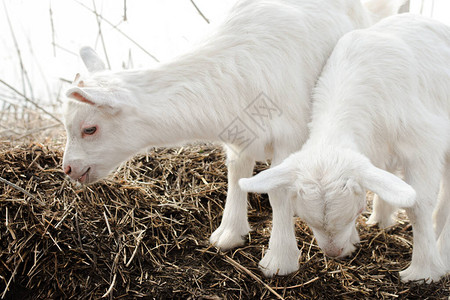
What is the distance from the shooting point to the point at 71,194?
3.67m

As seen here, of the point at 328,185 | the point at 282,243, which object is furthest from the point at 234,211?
the point at 328,185

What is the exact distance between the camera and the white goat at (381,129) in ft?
8.55

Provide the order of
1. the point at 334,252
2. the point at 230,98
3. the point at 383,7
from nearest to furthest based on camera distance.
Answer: the point at 334,252 → the point at 230,98 → the point at 383,7

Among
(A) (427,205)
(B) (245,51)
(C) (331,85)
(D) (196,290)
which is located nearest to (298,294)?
(D) (196,290)

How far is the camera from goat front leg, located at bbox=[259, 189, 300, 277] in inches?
133

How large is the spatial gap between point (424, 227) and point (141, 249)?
6.19 ft

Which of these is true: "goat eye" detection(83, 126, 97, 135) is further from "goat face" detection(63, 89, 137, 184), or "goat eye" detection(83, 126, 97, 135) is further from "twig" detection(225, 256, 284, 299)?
"twig" detection(225, 256, 284, 299)

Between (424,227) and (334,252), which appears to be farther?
(424,227)

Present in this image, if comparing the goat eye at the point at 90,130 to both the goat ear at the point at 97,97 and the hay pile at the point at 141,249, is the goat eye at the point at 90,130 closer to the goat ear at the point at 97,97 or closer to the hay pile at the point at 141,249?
the goat ear at the point at 97,97

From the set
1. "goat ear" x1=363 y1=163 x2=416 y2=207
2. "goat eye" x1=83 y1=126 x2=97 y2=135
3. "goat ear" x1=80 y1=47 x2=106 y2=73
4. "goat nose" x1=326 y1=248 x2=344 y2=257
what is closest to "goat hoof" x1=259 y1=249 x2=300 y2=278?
"goat nose" x1=326 y1=248 x2=344 y2=257

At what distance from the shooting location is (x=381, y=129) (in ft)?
10.3

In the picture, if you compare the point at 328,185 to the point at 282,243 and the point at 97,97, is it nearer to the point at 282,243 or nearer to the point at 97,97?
the point at 282,243

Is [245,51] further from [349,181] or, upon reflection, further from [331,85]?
[349,181]

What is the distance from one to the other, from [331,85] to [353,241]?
4.21 ft
